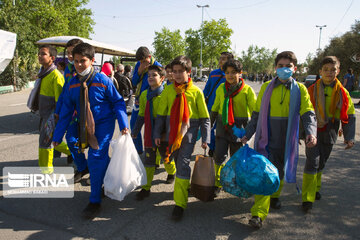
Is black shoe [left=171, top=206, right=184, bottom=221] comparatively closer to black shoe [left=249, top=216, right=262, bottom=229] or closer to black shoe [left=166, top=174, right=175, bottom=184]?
black shoe [left=249, top=216, right=262, bottom=229]

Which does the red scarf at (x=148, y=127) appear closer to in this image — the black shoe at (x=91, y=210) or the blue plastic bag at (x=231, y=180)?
the black shoe at (x=91, y=210)

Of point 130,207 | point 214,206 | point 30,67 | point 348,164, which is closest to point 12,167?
point 130,207

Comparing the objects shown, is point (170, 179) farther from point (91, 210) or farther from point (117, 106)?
point (117, 106)

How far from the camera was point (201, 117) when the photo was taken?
347cm

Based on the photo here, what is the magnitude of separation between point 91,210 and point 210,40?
54896 millimetres

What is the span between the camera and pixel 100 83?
3.38 m

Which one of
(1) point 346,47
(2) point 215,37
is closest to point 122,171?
(1) point 346,47

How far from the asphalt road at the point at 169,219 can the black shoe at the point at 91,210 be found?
2.4 inches

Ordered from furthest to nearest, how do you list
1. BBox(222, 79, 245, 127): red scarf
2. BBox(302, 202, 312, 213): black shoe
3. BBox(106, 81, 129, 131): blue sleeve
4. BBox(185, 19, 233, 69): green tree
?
BBox(185, 19, 233, 69): green tree → BBox(222, 79, 245, 127): red scarf → BBox(302, 202, 312, 213): black shoe → BBox(106, 81, 129, 131): blue sleeve

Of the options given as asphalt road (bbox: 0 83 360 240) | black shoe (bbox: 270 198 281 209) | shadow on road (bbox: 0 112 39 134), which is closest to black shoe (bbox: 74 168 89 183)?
asphalt road (bbox: 0 83 360 240)

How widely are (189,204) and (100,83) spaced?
1.89 m

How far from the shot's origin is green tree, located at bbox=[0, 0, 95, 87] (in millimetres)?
19359

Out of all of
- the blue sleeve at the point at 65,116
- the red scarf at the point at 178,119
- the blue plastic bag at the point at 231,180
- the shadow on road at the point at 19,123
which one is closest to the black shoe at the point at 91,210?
the blue sleeve at the point at 65,116

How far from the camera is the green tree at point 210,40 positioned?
5397 cm
